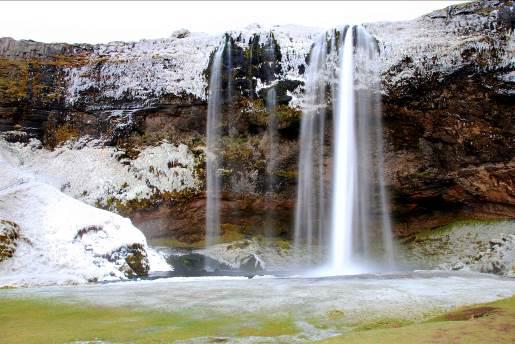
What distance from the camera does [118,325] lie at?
474 inches

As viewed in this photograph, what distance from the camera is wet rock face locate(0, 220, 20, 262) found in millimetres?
25203

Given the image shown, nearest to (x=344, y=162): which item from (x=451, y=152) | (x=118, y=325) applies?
(x=451, y=152)

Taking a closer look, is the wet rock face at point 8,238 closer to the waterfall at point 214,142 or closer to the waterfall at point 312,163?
the waterfall at point 214,142

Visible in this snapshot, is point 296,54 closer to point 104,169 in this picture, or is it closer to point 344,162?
point 344,162

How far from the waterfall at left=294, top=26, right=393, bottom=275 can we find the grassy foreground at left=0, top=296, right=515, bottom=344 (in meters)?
24.0

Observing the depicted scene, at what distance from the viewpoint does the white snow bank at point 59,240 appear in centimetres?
2442

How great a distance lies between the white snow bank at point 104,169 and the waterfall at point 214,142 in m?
1.38

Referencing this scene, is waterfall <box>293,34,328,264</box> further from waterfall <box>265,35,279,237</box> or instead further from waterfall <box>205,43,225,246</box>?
waterfall <box>205,43,225,246</box>

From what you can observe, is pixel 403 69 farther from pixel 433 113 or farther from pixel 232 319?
pixel 232 319

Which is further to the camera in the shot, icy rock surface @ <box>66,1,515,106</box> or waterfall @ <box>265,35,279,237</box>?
waterfall @ <box>265,35,279,237</box>

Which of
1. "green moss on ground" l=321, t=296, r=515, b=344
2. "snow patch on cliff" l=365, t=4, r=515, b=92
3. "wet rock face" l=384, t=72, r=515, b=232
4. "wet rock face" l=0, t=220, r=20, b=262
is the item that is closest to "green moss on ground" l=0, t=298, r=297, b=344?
"green moss on ground" l=321, t=296, r=515, b=344

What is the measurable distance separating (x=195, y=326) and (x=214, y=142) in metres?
30.6

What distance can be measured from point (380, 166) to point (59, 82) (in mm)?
28572

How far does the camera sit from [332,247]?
36.1 meters
